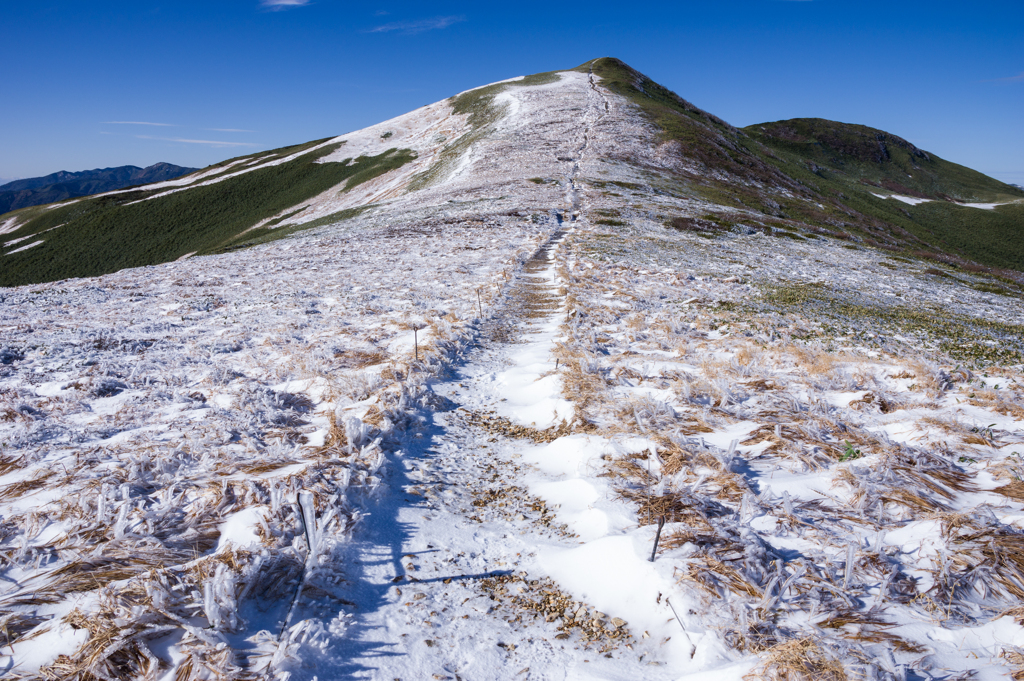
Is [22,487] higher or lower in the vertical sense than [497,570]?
higher

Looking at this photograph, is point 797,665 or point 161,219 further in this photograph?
point 161,219

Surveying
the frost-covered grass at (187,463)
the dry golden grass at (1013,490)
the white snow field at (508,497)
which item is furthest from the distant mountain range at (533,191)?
the dry golden grass at (1013,490)

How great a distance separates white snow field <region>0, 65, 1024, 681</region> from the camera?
3608 millimetres

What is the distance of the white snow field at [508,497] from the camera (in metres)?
3.61

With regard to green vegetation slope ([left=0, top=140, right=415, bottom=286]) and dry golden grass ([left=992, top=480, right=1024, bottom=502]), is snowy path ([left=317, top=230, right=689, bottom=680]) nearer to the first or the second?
dry golden grass ([left=992, top=480, right=1024, bottom=502])

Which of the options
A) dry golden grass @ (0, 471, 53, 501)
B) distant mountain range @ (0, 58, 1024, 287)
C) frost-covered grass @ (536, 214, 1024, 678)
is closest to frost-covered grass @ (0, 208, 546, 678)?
dry golden grass @ (0, 471, 53, 501)

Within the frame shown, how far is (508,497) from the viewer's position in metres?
5.93

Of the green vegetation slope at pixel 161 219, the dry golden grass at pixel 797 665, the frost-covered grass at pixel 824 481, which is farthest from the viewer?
the green vegetation slope at pixel 161 219

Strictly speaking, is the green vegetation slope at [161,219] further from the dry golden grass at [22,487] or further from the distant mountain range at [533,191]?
the dry golden grass at [22,487]

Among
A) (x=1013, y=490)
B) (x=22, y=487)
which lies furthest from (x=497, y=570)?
(x=1013, y=490)

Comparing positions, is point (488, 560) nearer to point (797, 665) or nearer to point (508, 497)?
point (508, 497)

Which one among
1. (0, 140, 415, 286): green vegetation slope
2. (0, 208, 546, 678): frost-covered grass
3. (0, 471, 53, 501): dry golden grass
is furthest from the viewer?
(0, 140, 415, 286): green vegetation slope

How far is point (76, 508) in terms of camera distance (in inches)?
187

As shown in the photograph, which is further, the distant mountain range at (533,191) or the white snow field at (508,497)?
the distant mountain range at (533,191)
